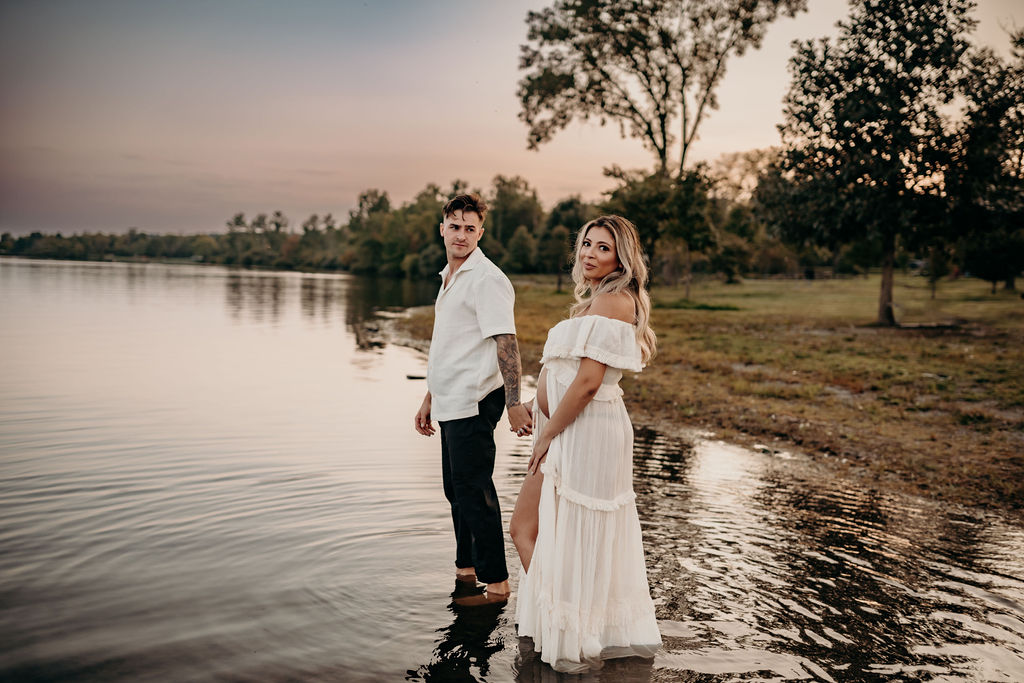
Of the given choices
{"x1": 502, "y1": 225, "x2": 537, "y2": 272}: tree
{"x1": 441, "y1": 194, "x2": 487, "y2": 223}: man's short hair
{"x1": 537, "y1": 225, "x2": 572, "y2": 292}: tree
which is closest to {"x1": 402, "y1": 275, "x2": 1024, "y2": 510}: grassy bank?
{"x1": 441, "y1": 194, "x2": 487, "y2": 223}: man's short hair

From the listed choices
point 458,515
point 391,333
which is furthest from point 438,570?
point 391,333

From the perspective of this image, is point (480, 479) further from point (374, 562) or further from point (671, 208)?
point (671, 208)

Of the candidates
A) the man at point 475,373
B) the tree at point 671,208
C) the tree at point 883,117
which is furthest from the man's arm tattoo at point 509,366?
the tree at point 671,208

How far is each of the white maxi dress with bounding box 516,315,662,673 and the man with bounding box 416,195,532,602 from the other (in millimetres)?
509

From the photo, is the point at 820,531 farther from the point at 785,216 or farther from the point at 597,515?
the point at 785,216

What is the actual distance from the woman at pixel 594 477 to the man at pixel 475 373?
487 millimetres

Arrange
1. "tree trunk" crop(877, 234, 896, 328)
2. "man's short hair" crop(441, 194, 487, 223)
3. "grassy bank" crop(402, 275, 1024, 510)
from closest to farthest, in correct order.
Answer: "man's short hair" crop(441, 194, 487, 223) → "grassy bank" crop(402, 275, 1024, 510) → "tree trunk" crop(877, 234, 896, 328)

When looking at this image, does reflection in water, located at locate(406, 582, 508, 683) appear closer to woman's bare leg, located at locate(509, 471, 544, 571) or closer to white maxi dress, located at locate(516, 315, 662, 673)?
white maxi dress, located at locate(516, 315, 662, 673)

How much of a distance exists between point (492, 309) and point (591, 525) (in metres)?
1.24

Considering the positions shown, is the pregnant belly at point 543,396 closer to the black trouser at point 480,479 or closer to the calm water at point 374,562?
the black trouser at point 480,479

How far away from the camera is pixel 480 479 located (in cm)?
423

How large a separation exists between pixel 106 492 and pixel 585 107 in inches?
1194

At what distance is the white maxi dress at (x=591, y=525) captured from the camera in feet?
11.5

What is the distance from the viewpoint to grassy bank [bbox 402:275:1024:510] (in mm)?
7852
